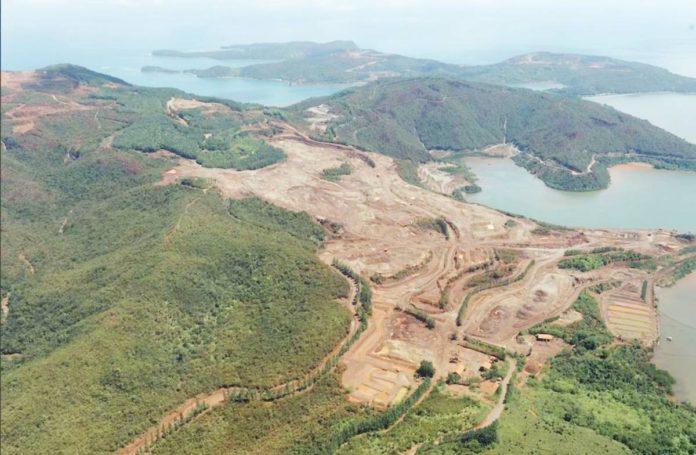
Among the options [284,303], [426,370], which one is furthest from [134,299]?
[426,370]

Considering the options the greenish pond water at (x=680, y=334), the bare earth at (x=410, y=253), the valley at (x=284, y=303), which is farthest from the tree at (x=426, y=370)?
the greenish pond water at (x=680, y=334)

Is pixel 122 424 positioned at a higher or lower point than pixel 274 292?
lower

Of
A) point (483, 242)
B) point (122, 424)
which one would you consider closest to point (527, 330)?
point (483, 242)

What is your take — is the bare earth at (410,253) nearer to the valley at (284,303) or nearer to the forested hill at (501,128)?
the valley at (284,303)

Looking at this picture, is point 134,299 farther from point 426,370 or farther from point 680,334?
point 680,334

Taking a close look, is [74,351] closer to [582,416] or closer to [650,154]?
[582,416]

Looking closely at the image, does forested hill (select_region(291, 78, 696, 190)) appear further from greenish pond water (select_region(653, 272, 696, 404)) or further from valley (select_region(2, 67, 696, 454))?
greenish pond water (select_region(653, 272, 696, 404))
